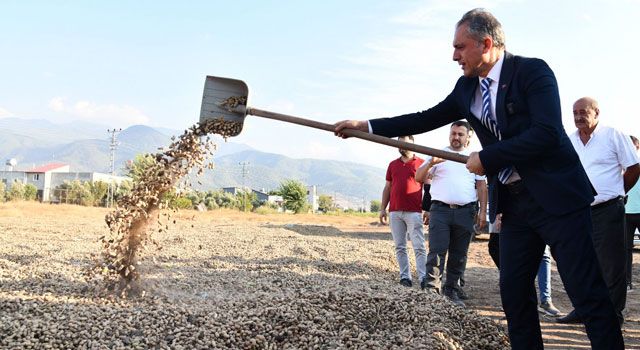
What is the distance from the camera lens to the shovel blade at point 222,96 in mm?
3916

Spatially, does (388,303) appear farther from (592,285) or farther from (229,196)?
(229,196)

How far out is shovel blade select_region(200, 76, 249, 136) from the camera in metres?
3.92

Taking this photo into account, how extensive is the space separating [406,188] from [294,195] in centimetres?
4178

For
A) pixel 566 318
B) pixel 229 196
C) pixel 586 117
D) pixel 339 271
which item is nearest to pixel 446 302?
pixel 566 318

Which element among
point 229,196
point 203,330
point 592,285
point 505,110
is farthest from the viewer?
point 229,196

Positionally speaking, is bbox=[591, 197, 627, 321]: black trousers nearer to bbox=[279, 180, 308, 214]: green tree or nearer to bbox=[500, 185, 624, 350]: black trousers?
bbox=[500, 185, 624, 350]: black trousers

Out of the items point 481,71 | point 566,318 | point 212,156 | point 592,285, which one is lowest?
point 566,318

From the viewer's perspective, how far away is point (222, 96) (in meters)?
3.96

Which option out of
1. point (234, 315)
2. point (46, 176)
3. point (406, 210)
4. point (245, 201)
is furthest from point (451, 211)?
point (46, 176)

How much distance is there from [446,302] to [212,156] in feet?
6.82

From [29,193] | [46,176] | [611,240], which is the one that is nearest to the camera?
[611,240]

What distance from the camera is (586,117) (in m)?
4.59

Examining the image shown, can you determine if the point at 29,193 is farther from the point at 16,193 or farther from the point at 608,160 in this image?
the point at 608,160

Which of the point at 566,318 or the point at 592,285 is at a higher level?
the point at 592,285
